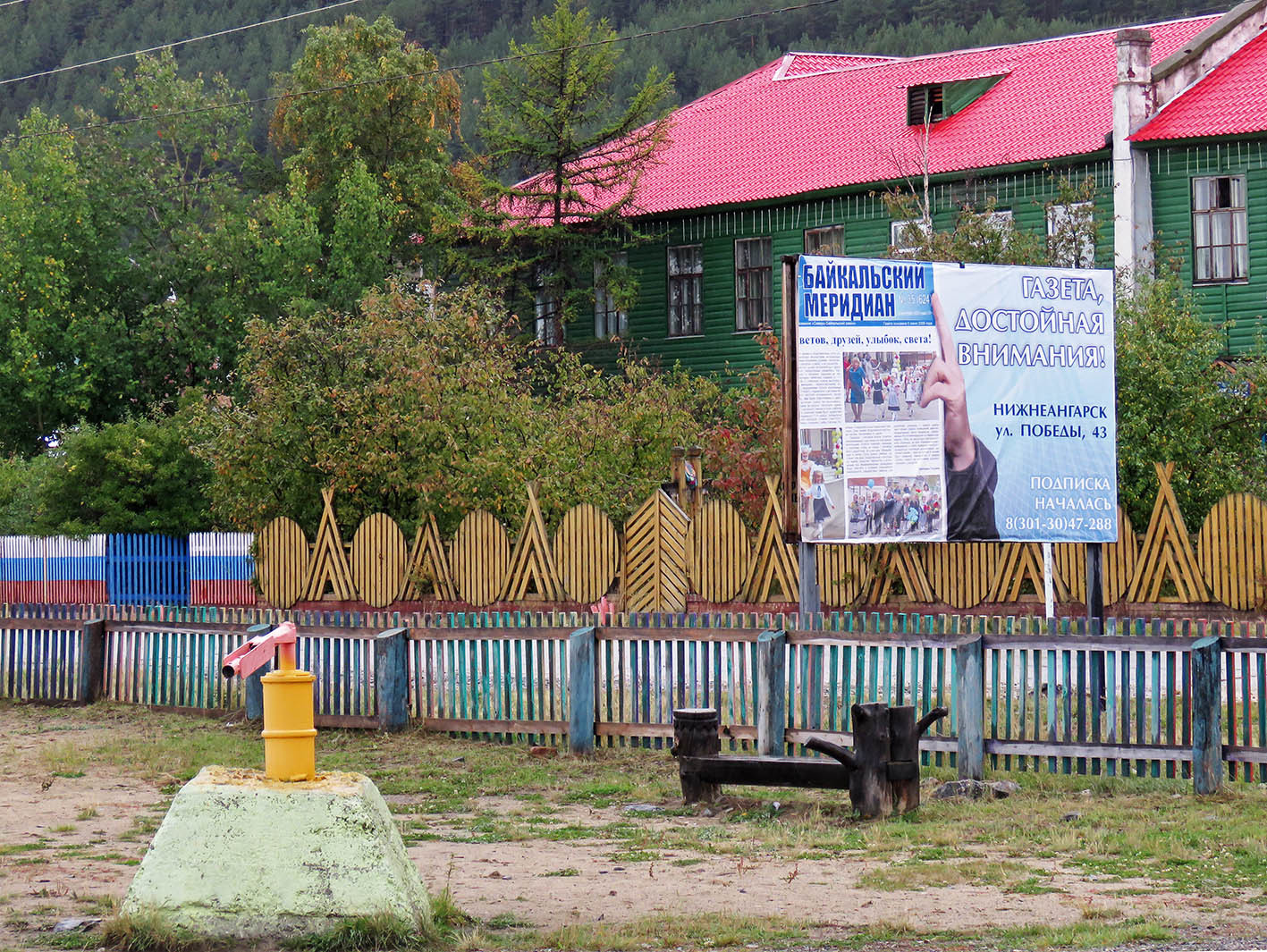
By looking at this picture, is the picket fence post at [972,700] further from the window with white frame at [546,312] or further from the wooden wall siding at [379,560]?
the window with white frame at [546,312]

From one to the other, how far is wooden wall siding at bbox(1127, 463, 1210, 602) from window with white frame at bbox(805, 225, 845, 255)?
16.3 meters

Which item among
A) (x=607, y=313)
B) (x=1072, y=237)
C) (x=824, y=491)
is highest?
(x=607, y=313)

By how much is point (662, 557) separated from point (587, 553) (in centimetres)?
118

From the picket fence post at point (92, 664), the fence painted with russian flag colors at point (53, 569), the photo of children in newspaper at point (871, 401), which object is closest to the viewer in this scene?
the photo of children in newspaper at point (871, 401)

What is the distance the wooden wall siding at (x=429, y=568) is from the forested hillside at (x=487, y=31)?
65648 millimetres

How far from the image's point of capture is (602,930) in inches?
311

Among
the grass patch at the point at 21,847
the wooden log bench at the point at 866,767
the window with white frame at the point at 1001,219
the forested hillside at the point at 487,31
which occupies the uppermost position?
the forested hillside at the point at 487,31

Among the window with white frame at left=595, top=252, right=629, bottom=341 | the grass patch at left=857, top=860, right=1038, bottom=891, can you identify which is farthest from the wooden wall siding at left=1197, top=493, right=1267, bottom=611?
the window with white frame at left=595, top=252, right=629, bottom=341

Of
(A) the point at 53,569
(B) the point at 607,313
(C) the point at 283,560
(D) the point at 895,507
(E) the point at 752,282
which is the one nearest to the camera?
(D) the point at 895,507

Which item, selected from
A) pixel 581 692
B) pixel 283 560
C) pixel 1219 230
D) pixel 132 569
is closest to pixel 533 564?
pixel 283 560

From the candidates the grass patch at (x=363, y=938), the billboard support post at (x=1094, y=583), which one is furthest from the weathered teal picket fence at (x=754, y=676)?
the grass patch at (x=363, y=938)

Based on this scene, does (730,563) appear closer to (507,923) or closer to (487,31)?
(507,923)

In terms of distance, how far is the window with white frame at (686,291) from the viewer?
3672 cm

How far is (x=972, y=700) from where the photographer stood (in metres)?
12.8
